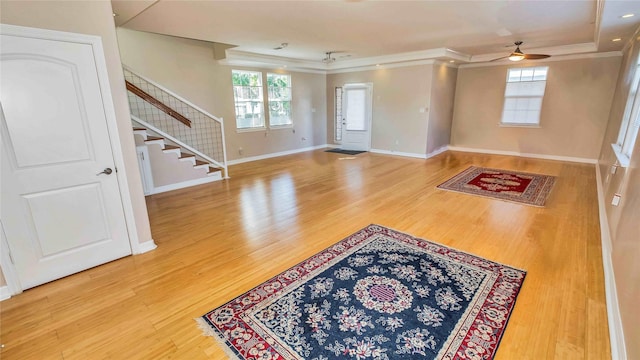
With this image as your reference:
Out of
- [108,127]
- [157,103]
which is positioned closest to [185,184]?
[157,103]

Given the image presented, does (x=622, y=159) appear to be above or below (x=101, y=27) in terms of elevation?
below

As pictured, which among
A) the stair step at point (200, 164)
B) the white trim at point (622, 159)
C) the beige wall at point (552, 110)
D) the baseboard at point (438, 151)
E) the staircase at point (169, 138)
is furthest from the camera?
the baseboard at point (438, 151)

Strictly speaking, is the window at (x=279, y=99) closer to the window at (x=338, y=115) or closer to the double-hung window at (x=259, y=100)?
the double-hung window at (x=259, y=100)

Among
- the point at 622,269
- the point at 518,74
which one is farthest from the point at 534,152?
the point at 622,269

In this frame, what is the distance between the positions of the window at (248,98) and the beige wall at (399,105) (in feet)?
9.46

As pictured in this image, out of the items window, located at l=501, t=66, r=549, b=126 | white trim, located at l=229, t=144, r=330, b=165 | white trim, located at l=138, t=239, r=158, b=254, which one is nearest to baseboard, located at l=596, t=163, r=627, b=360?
white trim, located at l=138, t=239, r=158, b=254

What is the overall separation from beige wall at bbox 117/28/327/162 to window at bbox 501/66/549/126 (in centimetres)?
532

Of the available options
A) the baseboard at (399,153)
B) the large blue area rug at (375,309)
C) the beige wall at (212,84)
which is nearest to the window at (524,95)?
the baseboard at (399,153)

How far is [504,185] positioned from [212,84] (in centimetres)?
645

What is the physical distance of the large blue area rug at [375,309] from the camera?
1.84 meters

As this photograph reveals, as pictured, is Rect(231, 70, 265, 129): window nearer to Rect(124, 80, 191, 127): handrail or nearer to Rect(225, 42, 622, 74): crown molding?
Rect(225, 42, 622, 74): crown molding

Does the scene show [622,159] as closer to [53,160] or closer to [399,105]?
[399,105]

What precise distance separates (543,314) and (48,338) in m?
3.47

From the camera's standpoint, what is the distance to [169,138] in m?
5.39
